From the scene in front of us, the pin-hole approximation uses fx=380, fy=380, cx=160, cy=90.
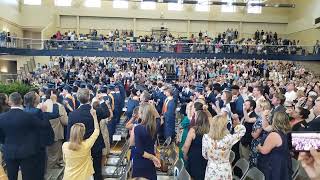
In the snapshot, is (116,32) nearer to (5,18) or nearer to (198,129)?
(5,18)

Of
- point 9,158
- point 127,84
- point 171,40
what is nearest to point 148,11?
point 171,40

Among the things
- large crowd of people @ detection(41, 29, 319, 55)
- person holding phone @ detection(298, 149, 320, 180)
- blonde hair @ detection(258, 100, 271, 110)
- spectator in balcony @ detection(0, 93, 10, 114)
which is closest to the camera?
person holding phone @ detection(298, 149, 320, 180)

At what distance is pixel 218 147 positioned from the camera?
4.47 metres

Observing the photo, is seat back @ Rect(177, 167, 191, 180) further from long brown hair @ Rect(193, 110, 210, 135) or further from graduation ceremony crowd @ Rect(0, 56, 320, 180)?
long brown hair @ Rect(193, 110, 210, 135)

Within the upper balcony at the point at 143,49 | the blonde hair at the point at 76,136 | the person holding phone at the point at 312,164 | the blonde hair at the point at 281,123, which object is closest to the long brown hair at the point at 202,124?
the blonde hair at the point at 281,123

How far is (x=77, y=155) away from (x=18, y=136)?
0.92 m

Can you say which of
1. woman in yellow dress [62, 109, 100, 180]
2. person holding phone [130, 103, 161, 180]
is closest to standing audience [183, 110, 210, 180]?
person holding phone [130, 103, 161, 180]

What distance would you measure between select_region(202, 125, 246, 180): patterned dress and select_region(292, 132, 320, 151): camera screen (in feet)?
3.90

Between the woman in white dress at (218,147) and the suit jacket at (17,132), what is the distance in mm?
2299

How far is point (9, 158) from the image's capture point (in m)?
5.02

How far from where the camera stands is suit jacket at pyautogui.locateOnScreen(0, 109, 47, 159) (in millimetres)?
4926

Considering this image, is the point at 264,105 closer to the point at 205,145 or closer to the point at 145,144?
the point at 205,145

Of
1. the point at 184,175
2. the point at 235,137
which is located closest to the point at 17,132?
the point at 184,175

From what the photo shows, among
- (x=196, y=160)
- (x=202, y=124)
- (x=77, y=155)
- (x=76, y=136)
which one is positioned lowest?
(x=196, y=160)
